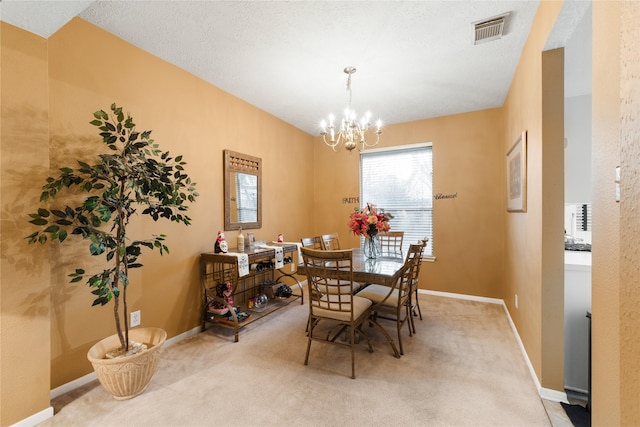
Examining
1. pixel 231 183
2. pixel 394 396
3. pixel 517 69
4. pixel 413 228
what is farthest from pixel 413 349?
pixel 517 69

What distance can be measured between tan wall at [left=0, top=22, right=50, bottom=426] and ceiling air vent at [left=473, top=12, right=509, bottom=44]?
309 centimetres

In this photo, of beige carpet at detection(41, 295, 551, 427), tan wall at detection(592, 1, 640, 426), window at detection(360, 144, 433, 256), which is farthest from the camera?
window at detection(360, 144, 433, 256)

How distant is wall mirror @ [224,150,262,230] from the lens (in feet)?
10.9

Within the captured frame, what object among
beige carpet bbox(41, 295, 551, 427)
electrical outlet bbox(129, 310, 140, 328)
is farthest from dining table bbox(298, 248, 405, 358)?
electrical outlet bbox(129, 310, 140, 328)

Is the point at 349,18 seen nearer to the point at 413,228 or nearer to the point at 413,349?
the point at 413,349

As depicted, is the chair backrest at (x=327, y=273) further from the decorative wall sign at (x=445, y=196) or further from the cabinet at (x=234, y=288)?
the decorative wall sign at (x=445, y=196)

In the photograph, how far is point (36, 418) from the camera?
5.49 feet

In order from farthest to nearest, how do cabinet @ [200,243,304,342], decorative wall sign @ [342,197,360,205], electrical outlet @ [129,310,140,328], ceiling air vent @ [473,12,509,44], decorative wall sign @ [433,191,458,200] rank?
decorative wall sign @ [342,197,360,205], decorative wall sign @ [433,191,458,200], cabinet @ [200,243,304,342], electrical outlet @ [129,310,140,328], ceiling air vent @ [473,12,509,44]

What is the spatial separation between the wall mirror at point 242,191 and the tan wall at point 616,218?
3.16 meters

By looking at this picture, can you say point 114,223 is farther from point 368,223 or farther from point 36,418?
point 368,223

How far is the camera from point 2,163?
5.20 feet

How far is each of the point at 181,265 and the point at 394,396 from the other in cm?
226

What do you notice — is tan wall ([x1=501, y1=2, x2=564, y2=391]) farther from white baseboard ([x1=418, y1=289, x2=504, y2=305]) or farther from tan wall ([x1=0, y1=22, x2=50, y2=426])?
tan wall ([x1=0, y1=22, x2=50, y2=426])

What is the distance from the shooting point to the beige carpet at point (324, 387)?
67.6 inches
